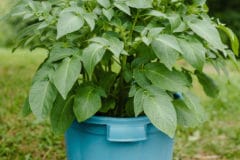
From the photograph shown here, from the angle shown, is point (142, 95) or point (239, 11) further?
point (239, 11)

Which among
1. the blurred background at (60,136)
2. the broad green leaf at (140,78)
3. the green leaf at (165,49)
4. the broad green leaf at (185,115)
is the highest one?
the green leaf at (165,49)

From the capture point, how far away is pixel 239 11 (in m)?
8.05

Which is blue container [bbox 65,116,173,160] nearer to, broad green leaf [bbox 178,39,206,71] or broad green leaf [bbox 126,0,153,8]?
broad green leaf [bbox 178,39,206,71]

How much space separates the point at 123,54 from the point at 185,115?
37 centimetres

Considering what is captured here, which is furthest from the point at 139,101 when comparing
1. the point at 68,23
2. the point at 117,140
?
the point at 68,23

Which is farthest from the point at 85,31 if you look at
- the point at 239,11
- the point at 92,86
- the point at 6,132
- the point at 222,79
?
the point at 239,11

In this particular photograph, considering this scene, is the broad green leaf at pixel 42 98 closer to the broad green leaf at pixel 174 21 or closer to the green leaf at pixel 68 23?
the green leaf at pixel 68 23

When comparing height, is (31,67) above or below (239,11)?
above

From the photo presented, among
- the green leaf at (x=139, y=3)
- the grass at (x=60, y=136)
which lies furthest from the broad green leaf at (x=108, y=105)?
the grass at (x=60, y=136)

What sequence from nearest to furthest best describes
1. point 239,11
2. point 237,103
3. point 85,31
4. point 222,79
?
point 85,31 < point 237,103 < point 222,79 < point 239,11

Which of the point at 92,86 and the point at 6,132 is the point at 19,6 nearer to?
the point at 92,86

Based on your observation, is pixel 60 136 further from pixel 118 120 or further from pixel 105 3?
pixel 105 3

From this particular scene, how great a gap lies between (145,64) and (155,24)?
0.55 feet

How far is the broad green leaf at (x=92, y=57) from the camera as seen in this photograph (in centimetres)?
172
